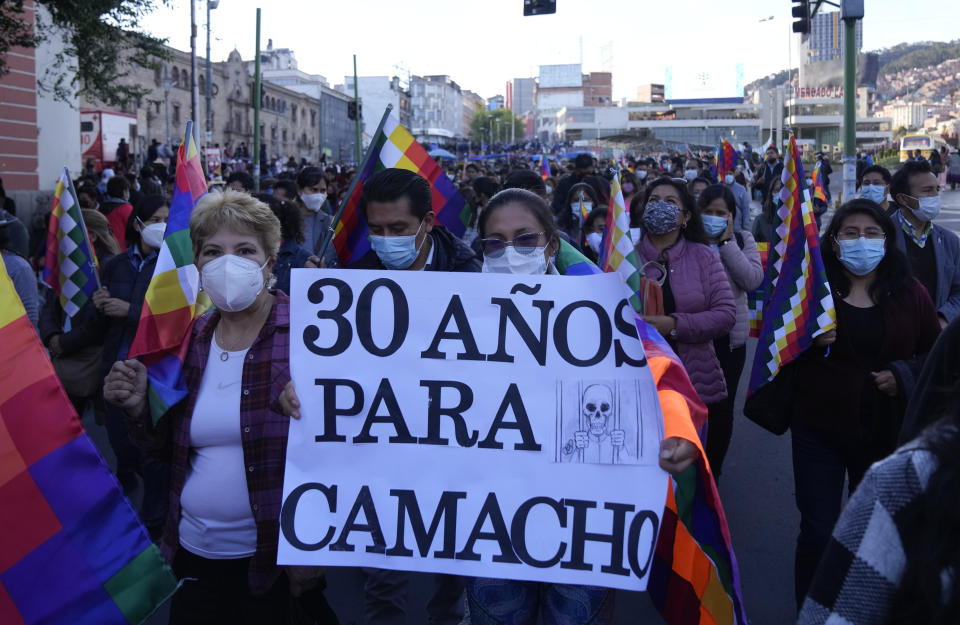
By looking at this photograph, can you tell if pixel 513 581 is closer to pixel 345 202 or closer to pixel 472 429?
pixel 472 429

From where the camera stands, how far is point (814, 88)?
142000 mm

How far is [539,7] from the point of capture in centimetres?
1808

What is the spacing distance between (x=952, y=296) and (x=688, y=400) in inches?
129

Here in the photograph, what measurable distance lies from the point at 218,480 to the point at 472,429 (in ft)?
2.69

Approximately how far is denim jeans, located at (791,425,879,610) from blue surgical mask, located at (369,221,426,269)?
1.88 meters

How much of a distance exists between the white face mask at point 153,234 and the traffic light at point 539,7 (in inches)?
549

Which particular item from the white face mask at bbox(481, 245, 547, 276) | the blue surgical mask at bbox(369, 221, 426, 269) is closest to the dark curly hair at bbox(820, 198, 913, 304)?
the white face mask at bbox(481, 245, 547, 276)

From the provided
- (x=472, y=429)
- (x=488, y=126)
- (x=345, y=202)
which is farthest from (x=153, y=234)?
(x=488, y=126)

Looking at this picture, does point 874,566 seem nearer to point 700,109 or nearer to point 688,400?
point 688,400

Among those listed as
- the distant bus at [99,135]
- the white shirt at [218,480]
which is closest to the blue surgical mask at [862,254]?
the white shirt at [218,480]

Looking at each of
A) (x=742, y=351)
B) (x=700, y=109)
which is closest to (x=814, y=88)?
(x=700, y=109)

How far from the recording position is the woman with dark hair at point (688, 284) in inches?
189

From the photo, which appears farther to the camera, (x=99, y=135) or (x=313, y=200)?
(x=99, y=135)

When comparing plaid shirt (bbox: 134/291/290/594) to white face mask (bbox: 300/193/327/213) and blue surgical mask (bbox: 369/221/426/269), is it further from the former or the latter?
white face mask (bbox: 300/193/327/213)
